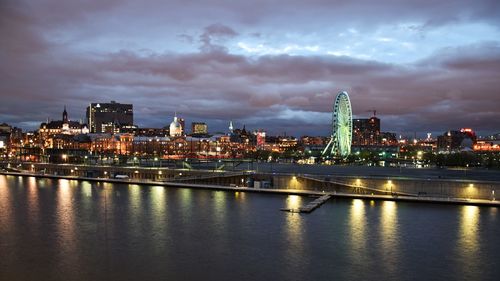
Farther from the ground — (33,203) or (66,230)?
(33,203)

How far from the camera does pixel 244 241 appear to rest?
28688 millimetres

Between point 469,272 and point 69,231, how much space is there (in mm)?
23161

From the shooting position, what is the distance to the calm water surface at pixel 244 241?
22.8 m

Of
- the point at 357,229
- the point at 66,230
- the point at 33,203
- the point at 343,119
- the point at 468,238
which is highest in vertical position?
the point at 343,119

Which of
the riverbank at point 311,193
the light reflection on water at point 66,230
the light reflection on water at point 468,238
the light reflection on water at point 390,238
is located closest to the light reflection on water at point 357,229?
the light reflection on water at point 390,238

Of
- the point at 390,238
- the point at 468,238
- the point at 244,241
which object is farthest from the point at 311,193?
the point at 244,241

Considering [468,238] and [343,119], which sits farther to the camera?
[343,119]

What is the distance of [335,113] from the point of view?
9894 centimetres

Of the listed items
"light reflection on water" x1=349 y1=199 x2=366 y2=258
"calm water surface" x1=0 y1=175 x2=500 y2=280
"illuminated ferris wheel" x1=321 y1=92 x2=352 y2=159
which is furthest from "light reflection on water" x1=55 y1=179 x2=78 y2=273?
"illuminated ferris wheel" x1=321 y1=92 x2=352 y2=159

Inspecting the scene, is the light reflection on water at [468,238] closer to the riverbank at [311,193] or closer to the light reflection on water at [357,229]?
the riverbank at [311,193]

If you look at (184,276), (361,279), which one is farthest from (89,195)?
(361,279)

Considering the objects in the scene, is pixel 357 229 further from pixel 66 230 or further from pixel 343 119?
pixel 343 119

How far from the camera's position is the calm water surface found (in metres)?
22.8

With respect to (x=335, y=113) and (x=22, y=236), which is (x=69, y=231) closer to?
(x=22, y=236)
